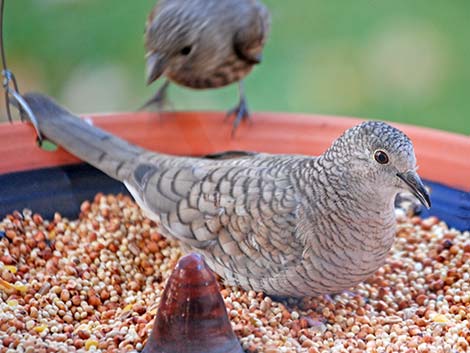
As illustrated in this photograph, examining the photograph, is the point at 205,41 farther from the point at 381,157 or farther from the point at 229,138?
the point at 381,157

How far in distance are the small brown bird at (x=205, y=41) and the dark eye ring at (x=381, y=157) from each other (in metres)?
0.97

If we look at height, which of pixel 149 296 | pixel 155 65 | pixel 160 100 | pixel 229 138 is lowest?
pixel 149 296

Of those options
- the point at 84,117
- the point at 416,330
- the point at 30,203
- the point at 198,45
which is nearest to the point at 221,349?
the point at 416,330

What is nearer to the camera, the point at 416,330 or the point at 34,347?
the point at 34,347

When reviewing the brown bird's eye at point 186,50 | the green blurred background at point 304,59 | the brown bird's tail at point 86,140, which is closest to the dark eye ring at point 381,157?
the brown bird's tail at point 86,140

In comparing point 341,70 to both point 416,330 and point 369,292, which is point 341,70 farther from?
point 416,330

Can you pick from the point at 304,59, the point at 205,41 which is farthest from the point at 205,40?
the point at 304,59

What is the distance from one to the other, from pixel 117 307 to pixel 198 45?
1245 mm

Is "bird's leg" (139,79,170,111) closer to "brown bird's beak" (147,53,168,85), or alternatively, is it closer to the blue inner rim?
"brown bird's beak" (147,53,168,85)

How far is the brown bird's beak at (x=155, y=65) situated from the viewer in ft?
9.56

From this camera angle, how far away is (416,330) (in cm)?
220

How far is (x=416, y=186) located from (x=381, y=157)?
0.11m

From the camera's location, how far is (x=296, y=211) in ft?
7.44

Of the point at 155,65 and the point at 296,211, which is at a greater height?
the point at 155,65
